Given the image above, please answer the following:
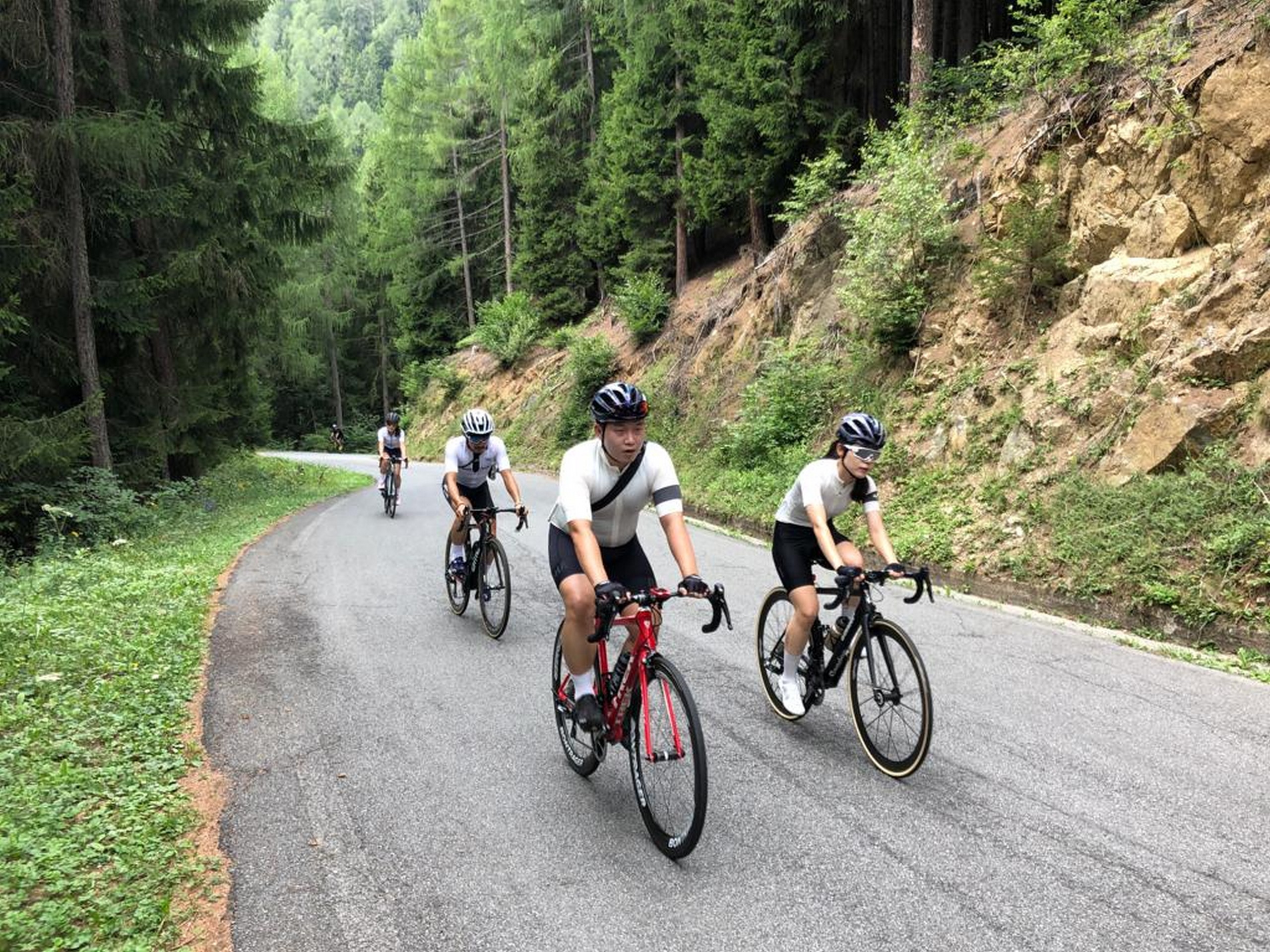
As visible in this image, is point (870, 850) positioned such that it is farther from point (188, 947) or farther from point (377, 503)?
point (377, 503)

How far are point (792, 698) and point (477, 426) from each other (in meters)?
4.44

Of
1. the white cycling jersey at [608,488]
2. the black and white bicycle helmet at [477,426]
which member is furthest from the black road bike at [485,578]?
the white cycling jersey at [608,488]

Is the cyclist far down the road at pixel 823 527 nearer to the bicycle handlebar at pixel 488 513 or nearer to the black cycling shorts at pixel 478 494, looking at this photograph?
the bicycle handlebar at pixel 488 513

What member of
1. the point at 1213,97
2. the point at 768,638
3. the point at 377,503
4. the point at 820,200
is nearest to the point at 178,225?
the point at 377,503

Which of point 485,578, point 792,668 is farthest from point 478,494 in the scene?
point 792,668

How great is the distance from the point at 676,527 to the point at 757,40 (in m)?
18.8

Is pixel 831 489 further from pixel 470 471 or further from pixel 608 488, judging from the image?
pixel 470 471

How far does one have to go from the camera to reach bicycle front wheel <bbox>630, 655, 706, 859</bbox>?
323cm

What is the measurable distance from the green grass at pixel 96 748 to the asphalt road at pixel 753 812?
29cm

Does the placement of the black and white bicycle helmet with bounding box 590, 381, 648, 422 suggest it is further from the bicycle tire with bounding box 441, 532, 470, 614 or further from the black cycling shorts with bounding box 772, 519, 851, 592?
the bicycle tire with bounding box 441, 532, 470, 614

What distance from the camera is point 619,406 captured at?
11.8 feet

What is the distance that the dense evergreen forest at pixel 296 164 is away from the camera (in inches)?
468

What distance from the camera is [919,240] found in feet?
40.9

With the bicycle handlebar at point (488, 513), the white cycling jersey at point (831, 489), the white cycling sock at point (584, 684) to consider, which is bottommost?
the white cycling sock at point (584, 684)
